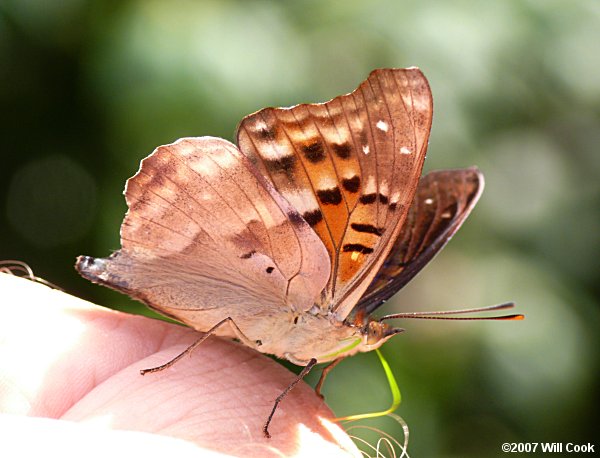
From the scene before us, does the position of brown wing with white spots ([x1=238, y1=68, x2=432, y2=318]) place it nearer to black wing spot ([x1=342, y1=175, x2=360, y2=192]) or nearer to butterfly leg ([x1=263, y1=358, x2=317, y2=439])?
black wing spot ([x1=342, y1=175, x2=360, y2=192])

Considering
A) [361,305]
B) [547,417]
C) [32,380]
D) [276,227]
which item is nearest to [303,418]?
[361,305]

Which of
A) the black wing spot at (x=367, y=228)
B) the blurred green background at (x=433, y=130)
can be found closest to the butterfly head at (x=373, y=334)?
the black wing spot at (x=367, y=228)

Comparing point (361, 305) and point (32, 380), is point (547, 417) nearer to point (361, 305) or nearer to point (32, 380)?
point (361, 305)

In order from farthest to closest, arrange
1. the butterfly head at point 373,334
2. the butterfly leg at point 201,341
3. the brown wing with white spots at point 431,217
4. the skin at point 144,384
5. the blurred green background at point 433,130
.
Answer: the blurred green background at point 433,130, the brown wing with white spots at point 431,217, the butterfly head at point 373,334, the butterfly leg at point 201,341, the skin at point 144,384

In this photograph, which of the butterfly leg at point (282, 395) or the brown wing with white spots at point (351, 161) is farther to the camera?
the brown wing with white spots at point (351, 161)

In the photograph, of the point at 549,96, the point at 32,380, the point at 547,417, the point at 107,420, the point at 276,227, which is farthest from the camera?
the point at 549,96

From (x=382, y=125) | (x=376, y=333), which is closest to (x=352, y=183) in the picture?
(x=382, y=125)

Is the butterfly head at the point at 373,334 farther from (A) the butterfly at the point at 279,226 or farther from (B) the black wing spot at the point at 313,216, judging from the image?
(B) the black wing spot at the point at 313,216
